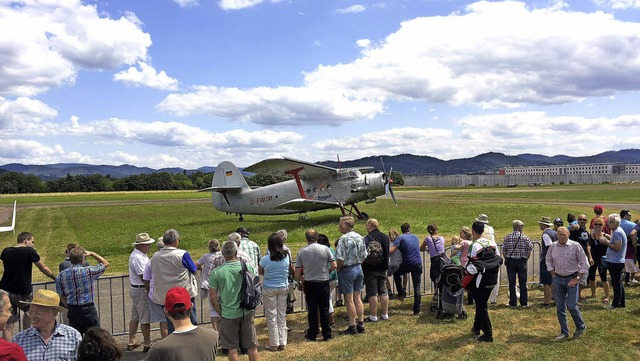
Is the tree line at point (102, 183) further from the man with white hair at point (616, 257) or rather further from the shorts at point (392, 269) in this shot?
the man with white hair at point (616, 257)

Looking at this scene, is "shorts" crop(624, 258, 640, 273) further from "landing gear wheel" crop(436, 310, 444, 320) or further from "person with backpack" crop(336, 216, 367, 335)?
"person with backpack" crop(336, 216, 367, 335)

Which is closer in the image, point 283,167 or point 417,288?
point 417,288

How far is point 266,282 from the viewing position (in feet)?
21.2

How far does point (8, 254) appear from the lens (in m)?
6.29

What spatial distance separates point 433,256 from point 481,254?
6.58 ft

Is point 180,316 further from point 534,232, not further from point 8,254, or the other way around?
point 534,232

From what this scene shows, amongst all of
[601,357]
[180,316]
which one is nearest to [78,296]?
[180,316]

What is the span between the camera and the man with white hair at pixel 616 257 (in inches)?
301

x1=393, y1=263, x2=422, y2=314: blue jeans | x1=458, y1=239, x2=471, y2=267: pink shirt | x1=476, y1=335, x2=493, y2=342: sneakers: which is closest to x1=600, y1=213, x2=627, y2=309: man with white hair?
x1=458, y1=239, x2=471, y2=267: pink shirt

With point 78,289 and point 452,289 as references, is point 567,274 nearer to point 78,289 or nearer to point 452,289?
point 452,289

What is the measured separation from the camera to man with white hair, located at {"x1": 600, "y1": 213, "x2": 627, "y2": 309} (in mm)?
7656

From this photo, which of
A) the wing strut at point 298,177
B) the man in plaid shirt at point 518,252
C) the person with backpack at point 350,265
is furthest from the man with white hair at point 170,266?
the wing strut at point 298,177

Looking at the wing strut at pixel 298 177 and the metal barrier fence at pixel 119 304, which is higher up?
the wing strut at pixel 298 177

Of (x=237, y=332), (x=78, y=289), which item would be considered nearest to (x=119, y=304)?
(x=78, y=289)
